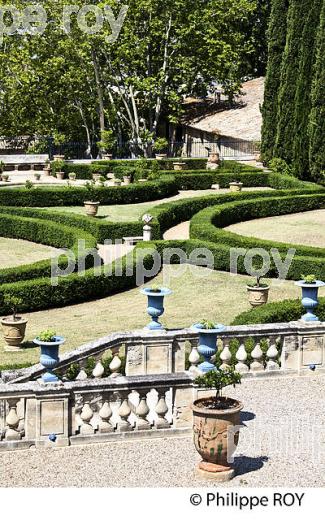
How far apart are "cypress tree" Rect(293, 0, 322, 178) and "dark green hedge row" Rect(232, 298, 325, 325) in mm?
33273

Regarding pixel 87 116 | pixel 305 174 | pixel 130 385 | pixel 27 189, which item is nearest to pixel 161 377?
pixel 130 385

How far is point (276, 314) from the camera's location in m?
19.7

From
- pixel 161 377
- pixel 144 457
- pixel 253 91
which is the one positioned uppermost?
pixel 253 91

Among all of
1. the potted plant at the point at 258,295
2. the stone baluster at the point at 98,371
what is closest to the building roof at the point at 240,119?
the potted plant at the point at 258,295

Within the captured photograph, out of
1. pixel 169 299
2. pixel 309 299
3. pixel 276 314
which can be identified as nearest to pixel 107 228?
pixel 169 299

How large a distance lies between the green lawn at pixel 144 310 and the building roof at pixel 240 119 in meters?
39.8

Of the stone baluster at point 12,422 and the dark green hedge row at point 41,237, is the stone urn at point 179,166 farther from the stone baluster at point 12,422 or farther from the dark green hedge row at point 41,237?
the stone baluster at point 12,422

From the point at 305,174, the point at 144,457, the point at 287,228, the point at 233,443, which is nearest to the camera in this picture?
the point at 233,443

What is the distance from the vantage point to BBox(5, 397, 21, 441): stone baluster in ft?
45.0

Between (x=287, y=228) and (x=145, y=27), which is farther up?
(x=145, y=27)

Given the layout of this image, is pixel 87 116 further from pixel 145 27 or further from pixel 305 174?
pixel 305 174

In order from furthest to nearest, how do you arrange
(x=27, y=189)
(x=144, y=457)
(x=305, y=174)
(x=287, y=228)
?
(x=305, y=174) < (x=27, y=189) < (x=287, y=228) < (x=144, y=457)

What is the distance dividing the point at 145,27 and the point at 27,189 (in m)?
23.5

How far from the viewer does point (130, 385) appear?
13961 millimetres
